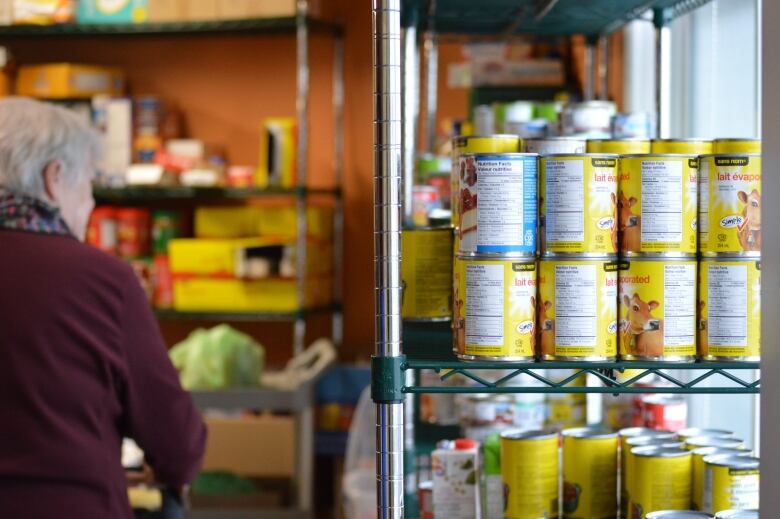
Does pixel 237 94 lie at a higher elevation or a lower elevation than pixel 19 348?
higher

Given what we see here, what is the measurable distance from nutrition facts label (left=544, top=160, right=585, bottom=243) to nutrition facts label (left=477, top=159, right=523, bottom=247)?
0.04 m

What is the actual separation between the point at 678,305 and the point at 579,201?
197 mm

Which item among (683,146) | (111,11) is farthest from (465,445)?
(111,11)

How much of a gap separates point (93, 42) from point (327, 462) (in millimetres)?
2369

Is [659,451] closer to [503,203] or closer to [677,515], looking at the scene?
[677,515]

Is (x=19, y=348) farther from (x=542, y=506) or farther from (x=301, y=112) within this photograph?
(x=301, y=112)

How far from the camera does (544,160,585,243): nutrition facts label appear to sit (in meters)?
1.59

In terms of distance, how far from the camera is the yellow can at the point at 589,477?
1.89 meters

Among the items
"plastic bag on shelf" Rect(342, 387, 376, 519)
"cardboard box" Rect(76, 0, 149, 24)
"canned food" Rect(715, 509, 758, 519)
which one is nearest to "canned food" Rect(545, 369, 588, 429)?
"canned food" Rect(715, 509, 758, 519)

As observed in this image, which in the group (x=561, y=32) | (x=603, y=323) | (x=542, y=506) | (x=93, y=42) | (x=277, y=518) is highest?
(x=93, y=42)

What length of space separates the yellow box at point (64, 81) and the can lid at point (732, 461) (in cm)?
427

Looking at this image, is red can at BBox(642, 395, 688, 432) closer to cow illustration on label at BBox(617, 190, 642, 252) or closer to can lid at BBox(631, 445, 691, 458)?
can lid at BBox(631, 445, 691, 458)

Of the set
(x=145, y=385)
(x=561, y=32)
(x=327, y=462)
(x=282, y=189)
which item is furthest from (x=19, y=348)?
(x=327, y=462)

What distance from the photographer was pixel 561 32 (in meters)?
2.94
